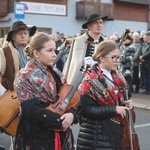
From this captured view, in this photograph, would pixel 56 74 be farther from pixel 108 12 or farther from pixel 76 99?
pixel 108 12

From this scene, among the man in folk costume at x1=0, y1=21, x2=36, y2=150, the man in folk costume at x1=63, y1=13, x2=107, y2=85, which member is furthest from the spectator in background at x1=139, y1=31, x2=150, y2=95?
the man in folk costume at x1=0, y1=21, x2=36, y2=150

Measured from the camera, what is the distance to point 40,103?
292 cm

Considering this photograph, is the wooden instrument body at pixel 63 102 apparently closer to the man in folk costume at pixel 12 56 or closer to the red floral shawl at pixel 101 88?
the red floral shawl at pixel 101 88

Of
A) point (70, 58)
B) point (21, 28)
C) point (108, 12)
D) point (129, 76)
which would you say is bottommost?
point (129, 76)

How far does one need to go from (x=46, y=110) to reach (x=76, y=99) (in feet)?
0.90

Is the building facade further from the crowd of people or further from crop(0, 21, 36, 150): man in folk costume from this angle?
the crowd of people

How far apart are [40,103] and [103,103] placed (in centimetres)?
76

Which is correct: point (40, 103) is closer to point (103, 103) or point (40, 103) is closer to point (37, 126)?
point (37, 126)

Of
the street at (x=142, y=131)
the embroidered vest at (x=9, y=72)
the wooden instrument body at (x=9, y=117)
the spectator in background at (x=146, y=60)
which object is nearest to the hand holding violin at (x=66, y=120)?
the wooden instrument body at (x=9, y=117)

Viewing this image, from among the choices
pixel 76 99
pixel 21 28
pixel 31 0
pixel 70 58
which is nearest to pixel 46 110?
pixel 76 99

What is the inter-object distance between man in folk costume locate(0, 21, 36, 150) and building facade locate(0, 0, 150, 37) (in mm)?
17934

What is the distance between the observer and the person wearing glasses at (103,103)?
3.43m

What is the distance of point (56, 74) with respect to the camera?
10.2ft

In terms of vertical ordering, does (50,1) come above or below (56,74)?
above
